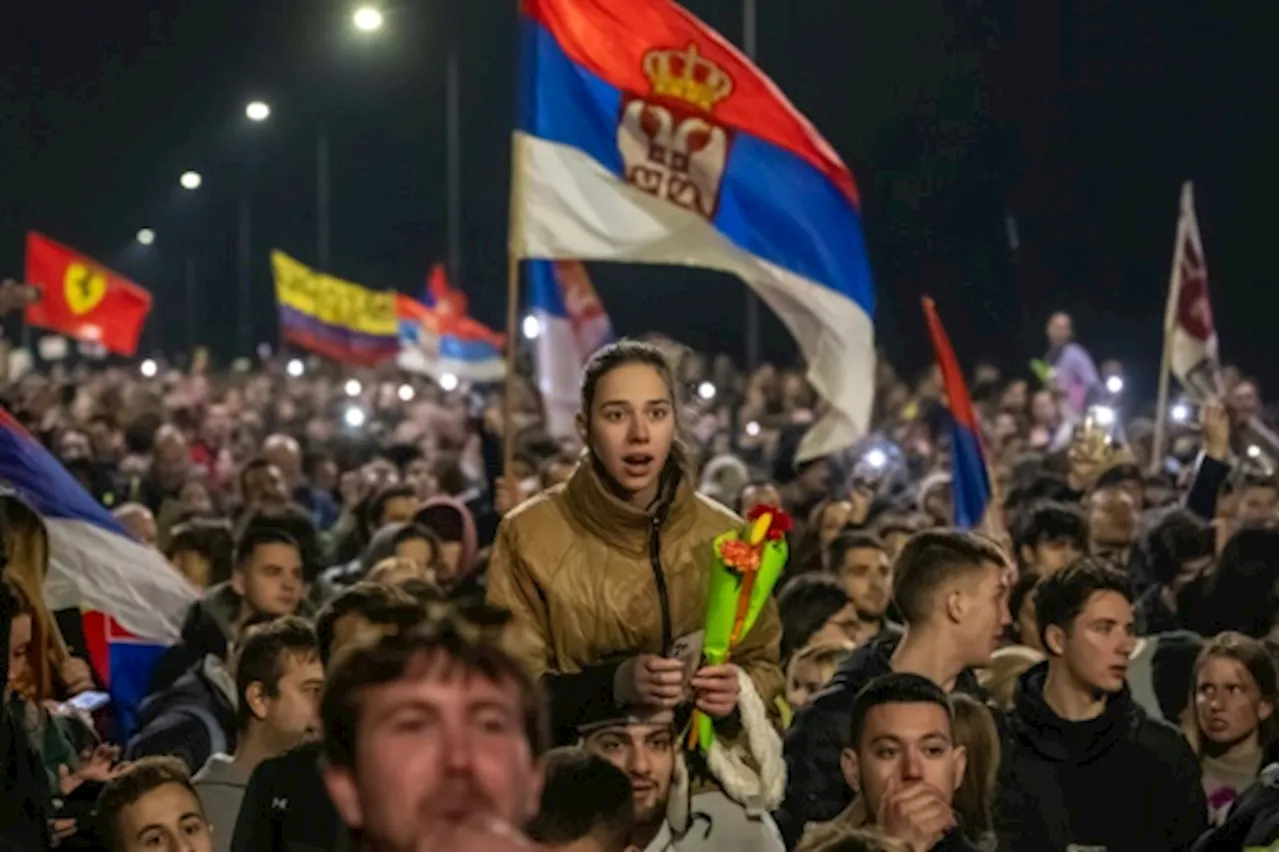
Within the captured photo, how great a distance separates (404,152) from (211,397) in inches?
1267

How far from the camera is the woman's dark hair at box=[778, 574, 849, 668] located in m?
9.41

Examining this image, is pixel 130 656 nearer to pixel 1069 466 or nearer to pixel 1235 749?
pixel 1235 749

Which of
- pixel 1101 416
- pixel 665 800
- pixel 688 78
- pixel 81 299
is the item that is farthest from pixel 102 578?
pixel 81 299

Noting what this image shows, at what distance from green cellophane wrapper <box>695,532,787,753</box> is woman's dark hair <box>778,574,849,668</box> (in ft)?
11.7

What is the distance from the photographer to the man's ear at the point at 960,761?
6.28m

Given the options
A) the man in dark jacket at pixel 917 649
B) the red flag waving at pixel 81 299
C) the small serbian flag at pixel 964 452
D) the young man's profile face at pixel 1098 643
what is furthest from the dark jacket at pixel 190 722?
the red flag waving at pixel 81 299

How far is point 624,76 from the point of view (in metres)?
10.2

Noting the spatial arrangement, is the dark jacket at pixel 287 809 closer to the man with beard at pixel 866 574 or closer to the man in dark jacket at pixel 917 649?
the man in dark jacket at pixel 917 649

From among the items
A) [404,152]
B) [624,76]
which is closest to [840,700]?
[624,76]

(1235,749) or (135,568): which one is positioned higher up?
(135,568)

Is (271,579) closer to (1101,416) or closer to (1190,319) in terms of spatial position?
(1101,416)

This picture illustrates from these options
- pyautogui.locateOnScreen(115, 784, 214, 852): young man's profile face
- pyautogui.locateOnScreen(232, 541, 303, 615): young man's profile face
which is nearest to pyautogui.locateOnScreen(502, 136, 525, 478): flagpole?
pyautogui.locateOnScreen(232, 541, 303, 615): young man's profile face

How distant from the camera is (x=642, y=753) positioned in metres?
5.77

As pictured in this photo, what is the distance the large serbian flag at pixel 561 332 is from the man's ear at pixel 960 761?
453cm
